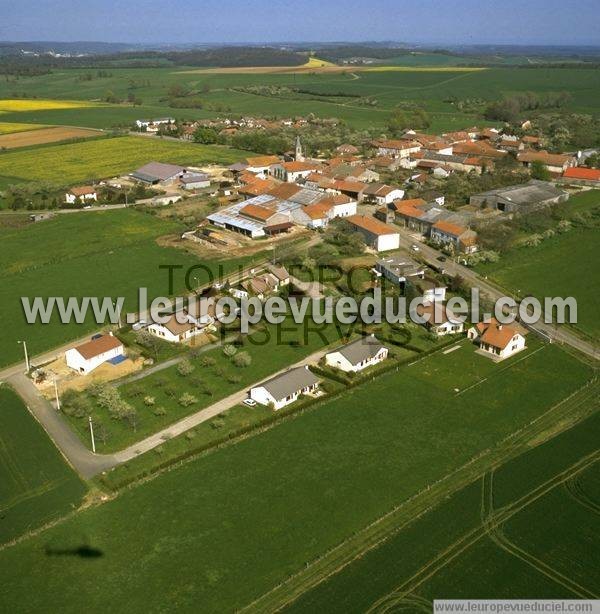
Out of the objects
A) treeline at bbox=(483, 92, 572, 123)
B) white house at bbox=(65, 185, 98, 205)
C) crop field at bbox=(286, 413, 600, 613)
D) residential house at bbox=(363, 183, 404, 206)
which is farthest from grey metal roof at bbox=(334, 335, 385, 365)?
treeline at bbox=(483, 92, 572, 123)

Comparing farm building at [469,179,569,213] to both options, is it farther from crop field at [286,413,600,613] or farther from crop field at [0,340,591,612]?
crop field at [286,413,600,613]

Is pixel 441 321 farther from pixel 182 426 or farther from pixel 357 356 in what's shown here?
pixel 182 426

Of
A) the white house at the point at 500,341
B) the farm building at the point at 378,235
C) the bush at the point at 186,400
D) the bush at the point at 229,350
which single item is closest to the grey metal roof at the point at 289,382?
the bush at the point at 186,400

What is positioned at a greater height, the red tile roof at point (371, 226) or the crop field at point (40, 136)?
the crop field at point (40, 136)

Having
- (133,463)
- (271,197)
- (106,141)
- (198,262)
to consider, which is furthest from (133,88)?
(133,463)

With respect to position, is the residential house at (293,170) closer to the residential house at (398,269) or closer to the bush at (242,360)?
the residential house at (398,269)

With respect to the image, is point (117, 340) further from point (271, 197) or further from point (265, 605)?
point (271, 197)

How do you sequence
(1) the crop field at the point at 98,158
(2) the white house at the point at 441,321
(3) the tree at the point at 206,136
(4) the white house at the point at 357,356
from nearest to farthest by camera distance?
(4) the white house at the point at 357,356, (2) the white house at the point at 441,321, (1) the crop field at the point at 98,158, (3) the tree at the point at 206,136
